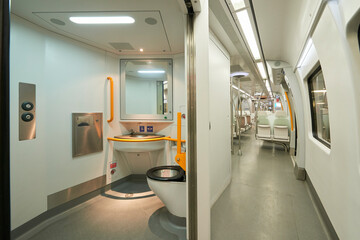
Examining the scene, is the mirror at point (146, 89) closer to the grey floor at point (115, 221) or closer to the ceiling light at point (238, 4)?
the ceiling light at point (238, 4)

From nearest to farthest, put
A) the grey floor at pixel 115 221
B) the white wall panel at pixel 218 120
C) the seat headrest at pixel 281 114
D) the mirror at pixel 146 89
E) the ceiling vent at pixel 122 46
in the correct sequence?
the grey floor at pixel 115 221 < the white wall panel at pixel 218 120 < the ceiling vent at pixel 122 46 < the mirror at pixel 146 89 < the seat headrest at pixel 281 114

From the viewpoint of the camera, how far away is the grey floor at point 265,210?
5.47 ft

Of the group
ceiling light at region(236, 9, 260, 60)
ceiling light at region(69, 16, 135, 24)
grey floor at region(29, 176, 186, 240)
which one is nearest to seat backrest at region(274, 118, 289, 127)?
ceiling light at region(236, 9, 260, 60)

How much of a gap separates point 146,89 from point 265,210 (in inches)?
118

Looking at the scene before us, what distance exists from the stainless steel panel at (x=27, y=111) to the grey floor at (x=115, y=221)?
1.22 m

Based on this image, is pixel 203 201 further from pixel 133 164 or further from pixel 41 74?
pixel 41 74

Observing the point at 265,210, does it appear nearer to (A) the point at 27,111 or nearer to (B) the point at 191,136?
(B) the point at 191,136

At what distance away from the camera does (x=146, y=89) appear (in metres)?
2.97

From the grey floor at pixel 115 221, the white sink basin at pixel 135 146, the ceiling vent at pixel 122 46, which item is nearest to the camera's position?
the grey floor at pixel 115 221

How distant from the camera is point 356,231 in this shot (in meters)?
1.08

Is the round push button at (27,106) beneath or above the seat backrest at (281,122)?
above

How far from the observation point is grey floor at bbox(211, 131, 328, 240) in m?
1.67

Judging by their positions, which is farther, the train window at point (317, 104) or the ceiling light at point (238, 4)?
the train window at point (317, 104)

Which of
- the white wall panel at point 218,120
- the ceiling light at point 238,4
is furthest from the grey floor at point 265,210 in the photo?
the ceiling light at point 238,4
